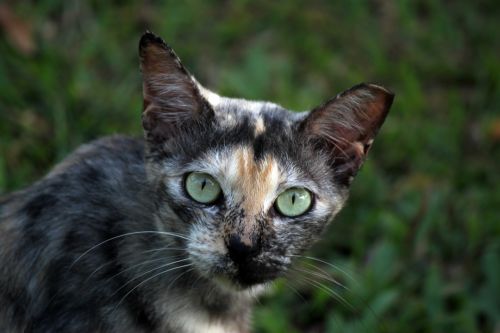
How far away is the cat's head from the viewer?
2.81 meters

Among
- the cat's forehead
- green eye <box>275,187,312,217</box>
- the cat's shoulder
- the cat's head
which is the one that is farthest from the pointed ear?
the cat's shoulder

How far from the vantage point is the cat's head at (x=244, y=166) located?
9.23 feet

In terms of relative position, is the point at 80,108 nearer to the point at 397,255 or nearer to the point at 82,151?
the point at 82,151

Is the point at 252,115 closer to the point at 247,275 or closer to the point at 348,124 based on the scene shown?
the point at 348,124

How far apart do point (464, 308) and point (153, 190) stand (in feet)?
6.86

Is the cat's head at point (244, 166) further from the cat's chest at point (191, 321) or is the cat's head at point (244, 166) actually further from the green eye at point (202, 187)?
the cat's chest at point (191, 321)

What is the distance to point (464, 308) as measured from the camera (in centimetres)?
425

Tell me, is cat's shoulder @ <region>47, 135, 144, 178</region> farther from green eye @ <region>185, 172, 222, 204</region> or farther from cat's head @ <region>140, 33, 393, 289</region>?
green eye @ <region>185, 172, 222, 204</region>

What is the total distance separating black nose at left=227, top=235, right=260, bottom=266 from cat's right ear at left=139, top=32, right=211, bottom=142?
22.1 inches

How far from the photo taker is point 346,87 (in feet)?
18.3

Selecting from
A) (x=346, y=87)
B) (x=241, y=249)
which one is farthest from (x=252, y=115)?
(x=346, y=87)

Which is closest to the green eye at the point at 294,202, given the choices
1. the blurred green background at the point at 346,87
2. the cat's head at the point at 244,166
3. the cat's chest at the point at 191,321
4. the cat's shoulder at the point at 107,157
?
the cat's head at the point at 244,166

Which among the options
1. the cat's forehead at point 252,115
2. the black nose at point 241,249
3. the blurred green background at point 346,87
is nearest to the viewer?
the black nose at point 241,249

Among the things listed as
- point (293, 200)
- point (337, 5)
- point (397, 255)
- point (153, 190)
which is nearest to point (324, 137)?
point (293, 200)
